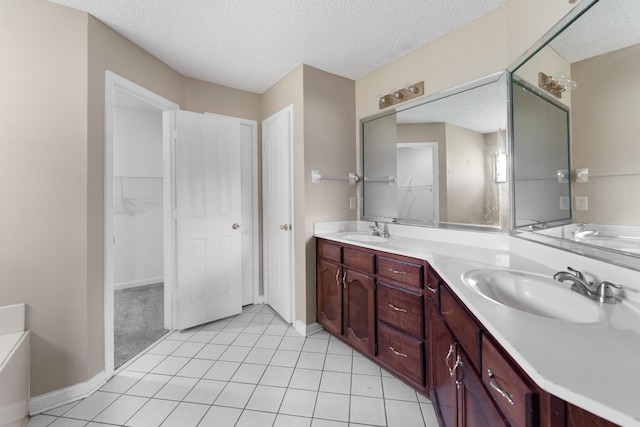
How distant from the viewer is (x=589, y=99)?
3.42ft

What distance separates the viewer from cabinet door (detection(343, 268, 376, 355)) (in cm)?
184

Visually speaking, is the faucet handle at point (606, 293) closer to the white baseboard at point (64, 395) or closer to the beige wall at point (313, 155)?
the beige wall at point (313, 155)

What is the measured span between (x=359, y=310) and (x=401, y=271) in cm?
53

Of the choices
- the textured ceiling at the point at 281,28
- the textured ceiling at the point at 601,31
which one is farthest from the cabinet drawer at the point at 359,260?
the textured ceiling at the point at 281,28

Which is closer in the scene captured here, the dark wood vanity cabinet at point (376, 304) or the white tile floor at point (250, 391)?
the white tile floor at point (250, 391)

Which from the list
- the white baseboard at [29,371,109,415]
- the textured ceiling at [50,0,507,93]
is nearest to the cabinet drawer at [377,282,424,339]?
the textured ceiling at [50,0,507,93]

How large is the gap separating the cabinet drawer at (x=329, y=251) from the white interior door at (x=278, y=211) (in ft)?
1.02

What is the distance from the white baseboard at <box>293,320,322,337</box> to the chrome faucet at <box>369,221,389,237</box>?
38.4 inches

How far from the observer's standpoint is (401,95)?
2195 millimetres

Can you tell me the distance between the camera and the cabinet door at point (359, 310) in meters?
1.84

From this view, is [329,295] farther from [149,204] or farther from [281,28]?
[149,204]

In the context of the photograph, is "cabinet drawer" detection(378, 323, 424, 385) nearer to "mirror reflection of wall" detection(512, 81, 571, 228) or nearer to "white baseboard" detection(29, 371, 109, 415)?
"mirror reflection of wall" detection(512, 81, 571, 228)

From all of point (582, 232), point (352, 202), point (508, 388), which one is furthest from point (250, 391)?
point (582, 232)

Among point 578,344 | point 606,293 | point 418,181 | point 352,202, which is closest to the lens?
point 578,344
